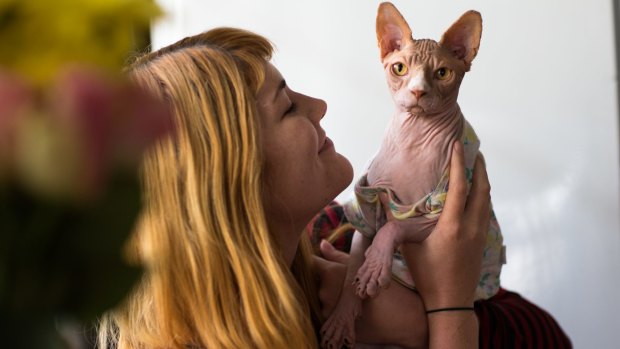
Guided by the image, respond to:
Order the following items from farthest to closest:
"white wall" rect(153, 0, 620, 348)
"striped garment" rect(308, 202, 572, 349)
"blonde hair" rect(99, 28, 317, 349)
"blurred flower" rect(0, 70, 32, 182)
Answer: "white wall" rect(153, 0, 620, 348), "striped garment" rect(308, 202, 572, 349), "blonde hair" rect(99, 28, 317, 349), "blurred flower" rect(0, 70, 32, 182)

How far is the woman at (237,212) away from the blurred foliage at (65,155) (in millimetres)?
677

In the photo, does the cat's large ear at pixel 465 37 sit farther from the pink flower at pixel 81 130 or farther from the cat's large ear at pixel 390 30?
the pink flower at pixel 81 130

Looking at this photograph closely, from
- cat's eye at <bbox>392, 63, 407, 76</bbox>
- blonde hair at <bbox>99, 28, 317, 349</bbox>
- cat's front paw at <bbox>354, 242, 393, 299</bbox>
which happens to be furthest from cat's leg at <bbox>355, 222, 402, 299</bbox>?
cat's eye at <bbox>392, 63, 407, 76</bbox>

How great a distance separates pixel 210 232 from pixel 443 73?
405 mm

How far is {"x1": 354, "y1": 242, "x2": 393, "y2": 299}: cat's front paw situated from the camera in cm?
110

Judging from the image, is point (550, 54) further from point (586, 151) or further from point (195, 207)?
point (195, 207)

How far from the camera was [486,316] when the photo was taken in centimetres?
131

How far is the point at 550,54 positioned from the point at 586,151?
28 centimetres

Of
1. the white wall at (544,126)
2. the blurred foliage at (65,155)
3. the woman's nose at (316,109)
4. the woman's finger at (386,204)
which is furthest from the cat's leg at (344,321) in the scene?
the white wall at (544,126)

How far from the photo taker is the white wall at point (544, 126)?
7.04ft

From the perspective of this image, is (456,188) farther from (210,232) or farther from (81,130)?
(81,130)

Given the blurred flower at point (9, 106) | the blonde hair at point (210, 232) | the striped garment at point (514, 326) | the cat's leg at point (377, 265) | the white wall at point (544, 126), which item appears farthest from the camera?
the white wall at point (544, 126)

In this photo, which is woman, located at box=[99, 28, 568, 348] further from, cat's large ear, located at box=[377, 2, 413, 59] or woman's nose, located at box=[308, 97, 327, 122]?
cat's large ear, located at box=[377, 2, 413, 59]

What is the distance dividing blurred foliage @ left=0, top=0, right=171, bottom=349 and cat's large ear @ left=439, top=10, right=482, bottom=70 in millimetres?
948
